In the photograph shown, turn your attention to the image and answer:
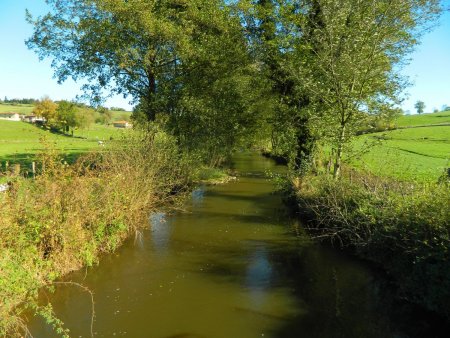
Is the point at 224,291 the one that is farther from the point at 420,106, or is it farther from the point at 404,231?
the point at 420,106

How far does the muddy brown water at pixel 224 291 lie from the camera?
827cm

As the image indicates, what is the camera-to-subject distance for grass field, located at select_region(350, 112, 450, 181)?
15.6 metres

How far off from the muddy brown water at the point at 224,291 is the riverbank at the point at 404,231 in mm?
897

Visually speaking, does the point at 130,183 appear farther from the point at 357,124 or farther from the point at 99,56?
the point at 99,56

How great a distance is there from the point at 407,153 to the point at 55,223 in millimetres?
39249

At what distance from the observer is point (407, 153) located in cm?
4022

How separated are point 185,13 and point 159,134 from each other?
349 inches

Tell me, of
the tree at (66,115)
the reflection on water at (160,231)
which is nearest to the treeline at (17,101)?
the tree at (66,115)

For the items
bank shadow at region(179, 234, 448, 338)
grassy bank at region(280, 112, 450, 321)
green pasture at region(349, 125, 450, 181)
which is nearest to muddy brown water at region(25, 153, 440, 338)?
bank shadow at region(179, 234, 448, 338)

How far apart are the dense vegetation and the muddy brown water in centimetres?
95

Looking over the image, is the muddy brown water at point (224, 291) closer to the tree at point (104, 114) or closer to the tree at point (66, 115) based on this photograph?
the tree at point (66, 115)

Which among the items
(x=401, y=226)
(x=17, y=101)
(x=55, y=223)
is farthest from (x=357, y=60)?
(x=17, y=101)

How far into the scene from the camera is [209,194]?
25297 mm

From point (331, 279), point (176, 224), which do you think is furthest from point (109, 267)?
point (331, 279)
